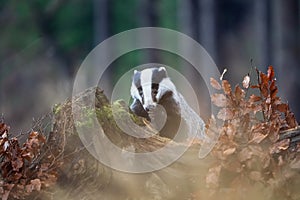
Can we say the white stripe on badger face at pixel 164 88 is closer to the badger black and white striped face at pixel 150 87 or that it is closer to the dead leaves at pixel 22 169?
the badger black and white striped face at pixel 150 87

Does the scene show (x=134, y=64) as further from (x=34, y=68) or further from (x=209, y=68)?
(x=209, y=68)

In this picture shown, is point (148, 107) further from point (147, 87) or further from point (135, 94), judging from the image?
point (147, 87)

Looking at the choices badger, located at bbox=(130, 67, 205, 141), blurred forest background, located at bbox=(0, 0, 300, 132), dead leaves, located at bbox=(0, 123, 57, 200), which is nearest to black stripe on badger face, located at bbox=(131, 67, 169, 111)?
badger, located at bbox=(130, 67, 205, 141)

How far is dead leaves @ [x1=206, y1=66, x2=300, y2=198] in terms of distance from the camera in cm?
401

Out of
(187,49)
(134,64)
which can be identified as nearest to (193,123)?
(187,49)

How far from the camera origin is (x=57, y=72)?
27.1m

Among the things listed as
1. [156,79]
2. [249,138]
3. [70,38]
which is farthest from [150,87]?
[70,38]

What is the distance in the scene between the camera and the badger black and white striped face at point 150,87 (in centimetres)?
558

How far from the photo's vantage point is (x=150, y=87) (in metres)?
5.79

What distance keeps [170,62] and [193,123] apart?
21.4 m

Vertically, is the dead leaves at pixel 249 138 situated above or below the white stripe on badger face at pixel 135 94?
below

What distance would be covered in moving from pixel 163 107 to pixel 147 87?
22cm

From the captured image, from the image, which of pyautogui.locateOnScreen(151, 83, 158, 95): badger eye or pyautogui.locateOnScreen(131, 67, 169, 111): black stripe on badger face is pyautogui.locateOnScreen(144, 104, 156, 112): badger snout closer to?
pyautogui.locateOnScreen(131, 67, 169, 111): black stripe on badger face

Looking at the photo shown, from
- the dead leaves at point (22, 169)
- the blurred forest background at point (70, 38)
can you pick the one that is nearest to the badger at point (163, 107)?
the dead leaves at point (22, 169)
